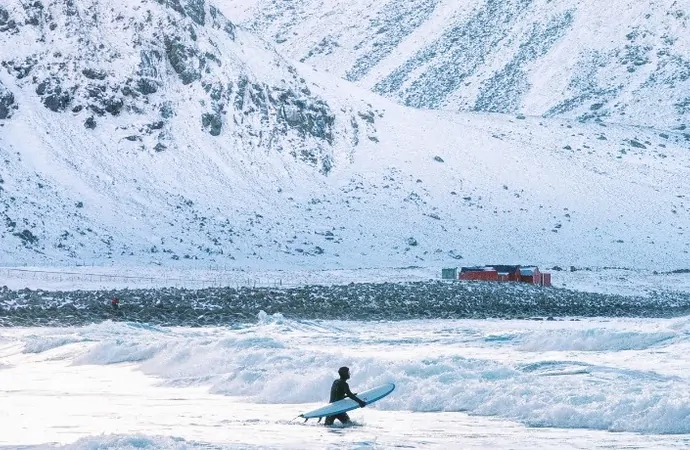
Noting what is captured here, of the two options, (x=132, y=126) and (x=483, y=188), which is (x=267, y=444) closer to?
(x=132, y=126)

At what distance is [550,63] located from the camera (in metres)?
181

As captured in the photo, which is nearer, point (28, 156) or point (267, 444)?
point (267, 444)

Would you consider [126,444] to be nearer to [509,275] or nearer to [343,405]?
[343,405]

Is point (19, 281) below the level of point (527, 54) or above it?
below

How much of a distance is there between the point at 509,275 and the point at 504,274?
34cm

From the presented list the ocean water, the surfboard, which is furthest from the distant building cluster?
the surfboard

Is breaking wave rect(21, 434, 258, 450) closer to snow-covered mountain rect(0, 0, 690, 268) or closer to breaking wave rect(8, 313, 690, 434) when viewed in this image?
breaking wave rect(8, 313, 690, 434)

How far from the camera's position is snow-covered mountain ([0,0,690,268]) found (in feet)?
254

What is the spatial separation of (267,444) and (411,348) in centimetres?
1784

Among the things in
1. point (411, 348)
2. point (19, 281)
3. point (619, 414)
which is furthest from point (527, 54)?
point (619, 414)

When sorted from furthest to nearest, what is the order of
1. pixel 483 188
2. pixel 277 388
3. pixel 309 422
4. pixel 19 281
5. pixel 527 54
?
pixel 527 54 < pixel 483 188 < pixel 19 281 < pixel 277 388 < pixel 309 422

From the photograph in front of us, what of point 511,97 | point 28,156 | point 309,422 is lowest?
point 309,422

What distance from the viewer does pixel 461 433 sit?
18609 millimetres

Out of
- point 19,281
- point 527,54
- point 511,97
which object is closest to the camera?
point 19,281
